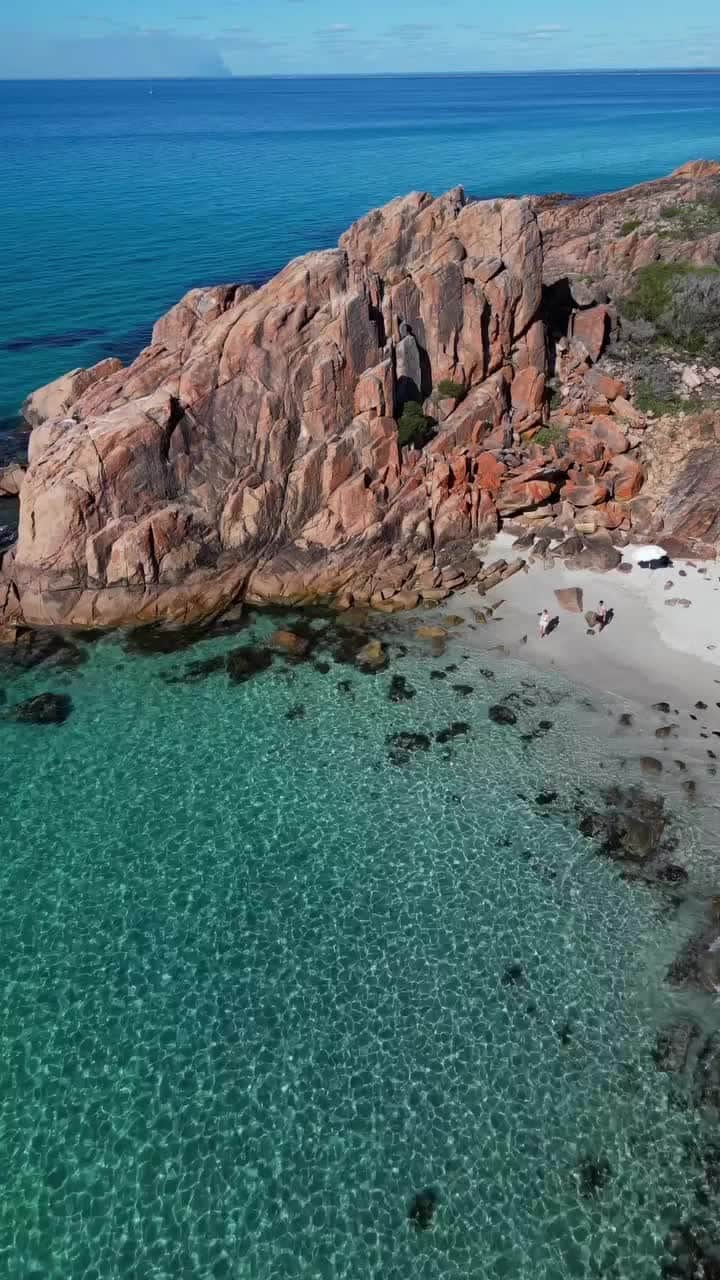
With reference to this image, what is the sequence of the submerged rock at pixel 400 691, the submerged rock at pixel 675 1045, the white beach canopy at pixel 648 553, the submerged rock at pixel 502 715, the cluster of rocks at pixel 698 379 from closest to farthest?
the submerged rock at pixel 675 1045
the submerged rock at pixel 502 715
the submerged rock at pixel 400 691
the white beach canopy at pixel 648 553
the cluster of rocks at pixel 698 379

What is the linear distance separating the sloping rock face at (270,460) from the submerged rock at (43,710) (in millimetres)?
5607

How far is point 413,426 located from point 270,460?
8.22m

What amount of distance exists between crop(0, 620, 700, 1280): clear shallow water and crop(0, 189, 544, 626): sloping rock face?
851cm

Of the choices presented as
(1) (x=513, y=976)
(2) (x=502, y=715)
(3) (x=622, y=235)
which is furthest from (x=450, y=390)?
(1) (x=513, y=976)

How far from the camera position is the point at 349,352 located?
1615 inches

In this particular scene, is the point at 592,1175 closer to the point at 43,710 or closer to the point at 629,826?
the point at 629,826

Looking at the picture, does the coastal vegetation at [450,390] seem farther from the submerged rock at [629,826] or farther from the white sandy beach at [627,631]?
the submerged rock at [629,826]

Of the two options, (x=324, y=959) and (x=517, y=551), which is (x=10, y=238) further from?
(x=324, y=959)

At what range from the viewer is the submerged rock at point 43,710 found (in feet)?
109

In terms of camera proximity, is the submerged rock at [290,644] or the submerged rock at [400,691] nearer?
the submerged rock at [400,691]

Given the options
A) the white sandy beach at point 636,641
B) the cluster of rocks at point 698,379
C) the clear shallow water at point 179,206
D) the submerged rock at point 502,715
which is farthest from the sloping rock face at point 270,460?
the clear shallow water at point 179,206

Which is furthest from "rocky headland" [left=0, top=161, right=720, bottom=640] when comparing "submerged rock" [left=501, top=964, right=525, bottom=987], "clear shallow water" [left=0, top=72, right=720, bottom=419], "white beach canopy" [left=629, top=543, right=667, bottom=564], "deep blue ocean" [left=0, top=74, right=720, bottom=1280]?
"clear shallow water" [left=0, top=72, right=720, bottom=419]

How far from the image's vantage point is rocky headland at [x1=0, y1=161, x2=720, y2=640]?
127 ft

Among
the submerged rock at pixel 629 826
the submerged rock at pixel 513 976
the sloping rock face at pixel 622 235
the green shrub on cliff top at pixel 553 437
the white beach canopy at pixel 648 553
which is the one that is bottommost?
the submerged rock at pixel 513 976
